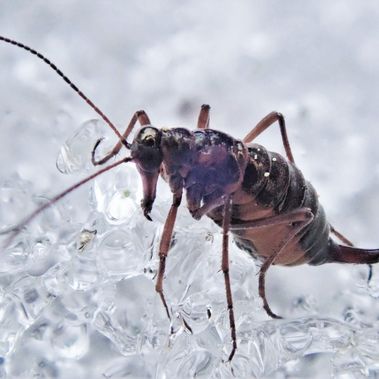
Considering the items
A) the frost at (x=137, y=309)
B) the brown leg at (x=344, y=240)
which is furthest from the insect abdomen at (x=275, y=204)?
the brown leg at (x=344, y=240)

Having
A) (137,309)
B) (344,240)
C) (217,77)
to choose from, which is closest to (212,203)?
(137,309)

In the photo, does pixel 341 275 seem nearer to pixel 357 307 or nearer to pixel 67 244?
pixel 357 307

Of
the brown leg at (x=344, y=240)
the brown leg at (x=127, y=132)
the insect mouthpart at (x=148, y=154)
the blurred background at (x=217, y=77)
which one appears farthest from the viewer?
the blurred background at (x=217, y=77)

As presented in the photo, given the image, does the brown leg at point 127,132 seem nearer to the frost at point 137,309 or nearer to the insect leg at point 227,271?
the frost at point 137,309

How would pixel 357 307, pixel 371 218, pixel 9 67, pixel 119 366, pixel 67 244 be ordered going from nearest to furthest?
pixel 119 366 < pixel 67 244 < pixel 357 307 < pixel 371 218 < pixel 9 67

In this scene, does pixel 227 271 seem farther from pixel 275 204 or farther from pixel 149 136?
pixel 149 136

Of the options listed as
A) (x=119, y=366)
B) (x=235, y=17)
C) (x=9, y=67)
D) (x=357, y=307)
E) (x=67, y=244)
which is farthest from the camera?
(x=235, y=17)

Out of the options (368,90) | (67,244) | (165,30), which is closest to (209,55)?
(165,30)
